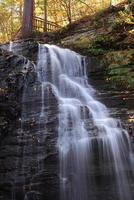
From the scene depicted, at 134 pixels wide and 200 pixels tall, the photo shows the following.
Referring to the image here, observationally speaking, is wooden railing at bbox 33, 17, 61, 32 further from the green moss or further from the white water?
the white water

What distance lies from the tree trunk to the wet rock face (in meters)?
7.97

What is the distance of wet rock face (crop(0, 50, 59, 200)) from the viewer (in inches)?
333

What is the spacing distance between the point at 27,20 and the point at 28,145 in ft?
35.5

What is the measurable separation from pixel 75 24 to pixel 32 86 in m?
6.97

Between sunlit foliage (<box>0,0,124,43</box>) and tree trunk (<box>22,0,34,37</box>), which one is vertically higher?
sunlit foliage (<box>0,0,124,43</box>)

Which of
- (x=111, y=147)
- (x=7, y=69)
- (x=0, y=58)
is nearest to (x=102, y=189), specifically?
(x=111, y=147)

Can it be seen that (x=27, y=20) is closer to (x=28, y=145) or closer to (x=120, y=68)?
(x=120, y=68)

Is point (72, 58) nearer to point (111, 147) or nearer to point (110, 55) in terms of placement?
point (110, 55)

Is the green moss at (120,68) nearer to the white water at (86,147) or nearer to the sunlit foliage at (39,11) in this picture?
the white water at (86,147)

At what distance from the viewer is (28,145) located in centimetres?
886

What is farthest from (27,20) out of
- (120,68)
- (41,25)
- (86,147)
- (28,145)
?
(86,147)

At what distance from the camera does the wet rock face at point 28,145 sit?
8.45 meters

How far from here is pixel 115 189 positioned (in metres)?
7.94

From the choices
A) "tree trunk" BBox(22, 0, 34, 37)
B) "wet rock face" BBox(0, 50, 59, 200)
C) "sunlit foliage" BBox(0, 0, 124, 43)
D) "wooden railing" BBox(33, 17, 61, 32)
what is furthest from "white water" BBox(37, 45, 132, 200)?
"sunlit foliage" BBox(0, 0, 124, 43)
